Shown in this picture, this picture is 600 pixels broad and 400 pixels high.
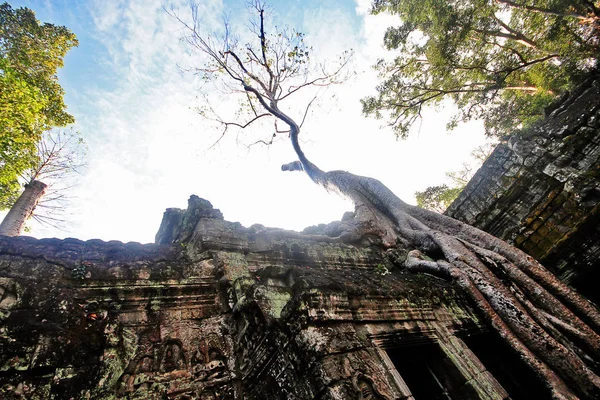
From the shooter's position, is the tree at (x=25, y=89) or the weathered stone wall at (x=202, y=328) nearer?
the weathered stone wall at (x=202, y=328)

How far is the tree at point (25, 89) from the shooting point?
707 cm

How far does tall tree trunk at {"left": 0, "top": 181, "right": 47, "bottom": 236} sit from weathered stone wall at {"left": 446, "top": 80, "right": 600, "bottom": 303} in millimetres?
9042

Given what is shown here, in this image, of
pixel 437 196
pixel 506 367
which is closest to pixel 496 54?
A: pixel 437 196

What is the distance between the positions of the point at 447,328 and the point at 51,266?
3.68 meters

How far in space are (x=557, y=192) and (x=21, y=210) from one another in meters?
10.1

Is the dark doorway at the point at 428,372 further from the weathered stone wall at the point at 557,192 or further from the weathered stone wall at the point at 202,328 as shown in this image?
the weathered stone wall at the point at 557,192

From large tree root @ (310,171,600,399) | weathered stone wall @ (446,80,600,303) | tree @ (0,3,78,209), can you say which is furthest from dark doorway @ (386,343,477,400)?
tree @ (0,3,78,209)

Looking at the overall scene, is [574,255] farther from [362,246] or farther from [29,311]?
[29,311]

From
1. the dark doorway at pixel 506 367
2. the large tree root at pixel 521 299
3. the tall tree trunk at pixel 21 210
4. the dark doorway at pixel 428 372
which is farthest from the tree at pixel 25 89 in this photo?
the dark doorway at pixel 506 367

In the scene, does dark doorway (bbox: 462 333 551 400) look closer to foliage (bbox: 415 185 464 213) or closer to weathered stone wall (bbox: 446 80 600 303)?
weathered stone wall (bbox: 446 80 600 303)

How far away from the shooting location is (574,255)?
4.23 meters

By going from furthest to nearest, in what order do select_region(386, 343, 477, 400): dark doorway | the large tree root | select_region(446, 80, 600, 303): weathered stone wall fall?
select_region(446, 80, 600, 303): weathered stone wall, the large tree root, select_region(386, 343, 477, 400): dark doorway

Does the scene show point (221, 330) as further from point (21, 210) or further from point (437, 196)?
point (437, 196)

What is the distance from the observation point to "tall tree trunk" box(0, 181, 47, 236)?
5.98 m
